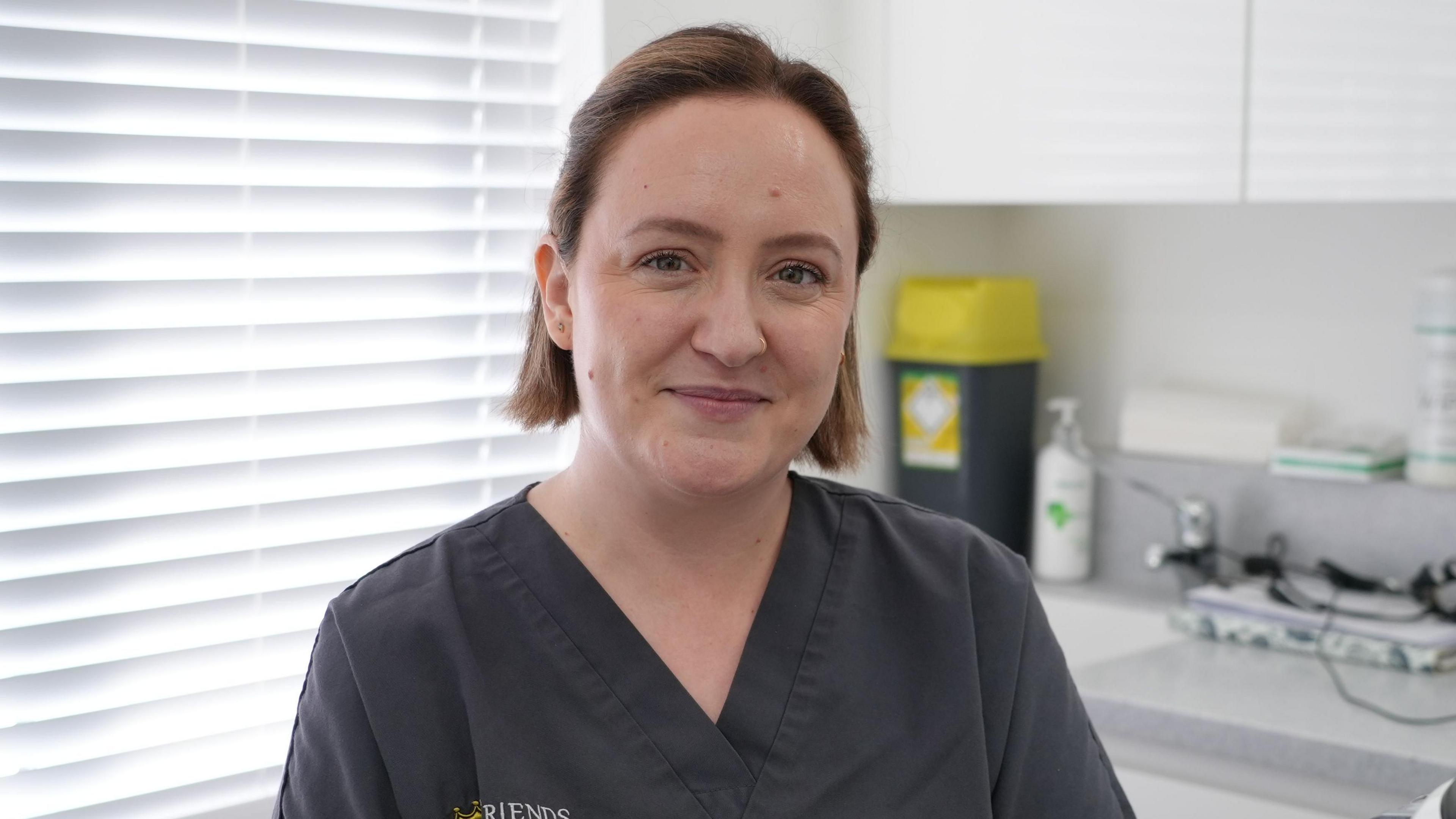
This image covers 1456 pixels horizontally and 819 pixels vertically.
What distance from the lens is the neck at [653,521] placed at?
3.83 ft

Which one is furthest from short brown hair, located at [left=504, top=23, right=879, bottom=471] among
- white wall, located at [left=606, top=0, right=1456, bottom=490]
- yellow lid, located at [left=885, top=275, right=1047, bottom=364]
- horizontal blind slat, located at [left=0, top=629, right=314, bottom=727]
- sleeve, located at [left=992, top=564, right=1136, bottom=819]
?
yellow lid, located at [left=885, top=275, right=1047, bottom=364]

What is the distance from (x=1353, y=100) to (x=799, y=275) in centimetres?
103

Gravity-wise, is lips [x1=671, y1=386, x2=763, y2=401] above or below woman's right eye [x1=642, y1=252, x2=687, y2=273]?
below

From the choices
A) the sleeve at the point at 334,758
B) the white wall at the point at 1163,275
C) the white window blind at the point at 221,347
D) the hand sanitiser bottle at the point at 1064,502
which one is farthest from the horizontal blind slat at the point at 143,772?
the hand sanitiser bottle at the point at 1064,502

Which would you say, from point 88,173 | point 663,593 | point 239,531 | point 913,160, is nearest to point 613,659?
point 663,593

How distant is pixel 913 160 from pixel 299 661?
1217 mm

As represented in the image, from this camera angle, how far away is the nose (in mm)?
1054

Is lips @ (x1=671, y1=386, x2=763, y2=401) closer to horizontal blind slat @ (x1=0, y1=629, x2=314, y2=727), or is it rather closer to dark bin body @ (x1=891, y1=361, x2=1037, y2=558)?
horizontal blind slat @ (x1=0, y1=629, x2=314, y2=727)

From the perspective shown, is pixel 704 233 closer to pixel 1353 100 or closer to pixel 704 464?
pixel 704 464

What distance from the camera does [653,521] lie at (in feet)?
3.87

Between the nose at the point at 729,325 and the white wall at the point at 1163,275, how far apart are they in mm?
954

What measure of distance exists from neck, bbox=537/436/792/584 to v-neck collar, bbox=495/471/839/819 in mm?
25

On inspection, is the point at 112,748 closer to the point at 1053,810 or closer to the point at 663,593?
the point at 663,593

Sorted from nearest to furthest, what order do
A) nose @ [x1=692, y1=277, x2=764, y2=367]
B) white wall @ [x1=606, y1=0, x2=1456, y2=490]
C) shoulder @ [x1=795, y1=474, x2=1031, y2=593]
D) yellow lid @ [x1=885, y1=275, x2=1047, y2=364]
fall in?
nose @ [x1=692, y1=277, x2=764, y2=367] < shoulder @ [x1=795, y1=474, x2=1031, y2=593] < white wall @ [x1=606, y1=0, x2=1456, y2=490] < yellow lid @ [x1=885, y1=275, x2=1047, y2=364]
